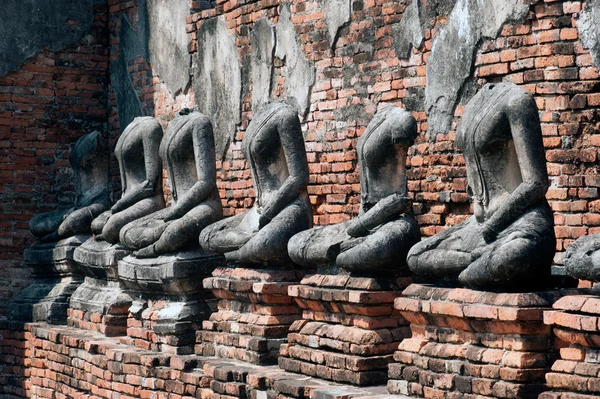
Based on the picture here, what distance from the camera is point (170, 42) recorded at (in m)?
11.5

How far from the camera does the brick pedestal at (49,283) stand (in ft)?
36.6

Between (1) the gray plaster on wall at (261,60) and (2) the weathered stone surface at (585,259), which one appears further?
(1) the gray plaster on wall at (261,60)

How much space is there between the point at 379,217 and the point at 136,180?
3693 millimetres

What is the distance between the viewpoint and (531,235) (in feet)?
20.1

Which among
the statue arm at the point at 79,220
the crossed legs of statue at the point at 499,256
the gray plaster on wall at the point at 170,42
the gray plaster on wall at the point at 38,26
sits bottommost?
the crossed legs of statue at the point at 499,256

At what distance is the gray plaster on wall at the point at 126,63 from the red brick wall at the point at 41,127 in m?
0.28

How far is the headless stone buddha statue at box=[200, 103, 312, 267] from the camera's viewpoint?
8.06 metres

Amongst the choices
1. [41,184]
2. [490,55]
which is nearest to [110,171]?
[41,184]

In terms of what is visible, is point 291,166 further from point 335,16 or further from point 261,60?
point 261,60

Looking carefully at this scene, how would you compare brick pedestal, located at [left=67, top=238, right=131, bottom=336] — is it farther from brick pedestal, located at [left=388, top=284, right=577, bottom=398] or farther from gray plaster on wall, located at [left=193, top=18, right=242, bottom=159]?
brick pedestal, located at [left=388, top=284, right=577, bottom=398]

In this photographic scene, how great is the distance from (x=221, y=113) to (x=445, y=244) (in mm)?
4326

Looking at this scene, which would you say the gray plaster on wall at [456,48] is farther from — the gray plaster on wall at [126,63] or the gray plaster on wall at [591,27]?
the gray plaster on wall at [126,63]

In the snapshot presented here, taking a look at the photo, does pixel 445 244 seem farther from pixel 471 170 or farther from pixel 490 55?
pixel 490 55

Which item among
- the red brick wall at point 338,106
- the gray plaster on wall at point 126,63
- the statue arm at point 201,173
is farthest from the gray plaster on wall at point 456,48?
the gray plaster on wall at point 126,63
